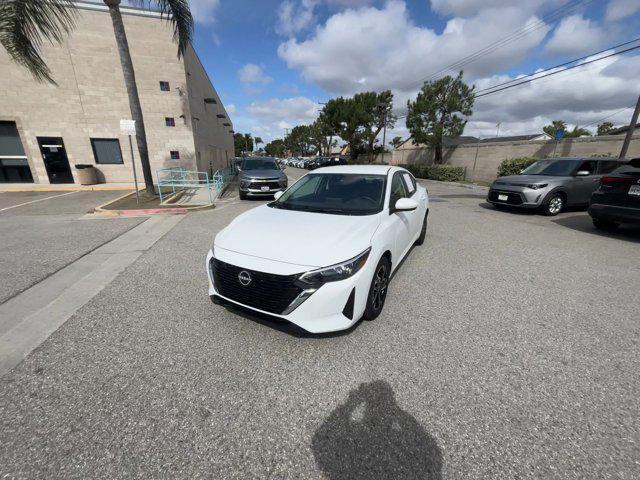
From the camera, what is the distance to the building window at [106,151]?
14.6 m

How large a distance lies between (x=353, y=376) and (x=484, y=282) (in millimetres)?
2666

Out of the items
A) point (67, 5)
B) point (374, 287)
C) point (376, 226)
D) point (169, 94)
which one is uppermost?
point (67, 5)

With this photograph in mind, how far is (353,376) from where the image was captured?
2.23 meters

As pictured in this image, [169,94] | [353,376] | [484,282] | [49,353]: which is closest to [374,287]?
[353,376]

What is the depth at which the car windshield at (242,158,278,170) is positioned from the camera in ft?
38.6

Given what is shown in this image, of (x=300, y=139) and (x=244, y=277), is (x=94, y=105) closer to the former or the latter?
(x=244, y=277)

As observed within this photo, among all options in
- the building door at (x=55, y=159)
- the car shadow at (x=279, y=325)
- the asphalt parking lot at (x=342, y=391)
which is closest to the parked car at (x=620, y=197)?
the asphalt parking lot at (x=342, y=391)

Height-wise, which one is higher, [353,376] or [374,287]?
[374,287]

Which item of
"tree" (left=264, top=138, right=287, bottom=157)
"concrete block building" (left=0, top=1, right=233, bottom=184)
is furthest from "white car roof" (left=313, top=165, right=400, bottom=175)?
"tree" (left=264, top=138, right=287, bottom=157)

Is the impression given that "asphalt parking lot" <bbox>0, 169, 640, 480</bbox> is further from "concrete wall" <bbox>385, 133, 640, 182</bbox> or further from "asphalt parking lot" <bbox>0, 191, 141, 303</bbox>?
"concrete wall" <bbox>385, 133, 640, 182</bbox>

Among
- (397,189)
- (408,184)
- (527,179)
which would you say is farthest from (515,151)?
(397,189)

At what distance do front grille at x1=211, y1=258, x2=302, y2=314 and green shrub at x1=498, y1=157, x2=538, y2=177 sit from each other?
1738 centimetres

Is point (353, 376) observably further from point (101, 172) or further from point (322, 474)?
point (101, 172)

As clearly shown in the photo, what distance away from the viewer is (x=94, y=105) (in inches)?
554
